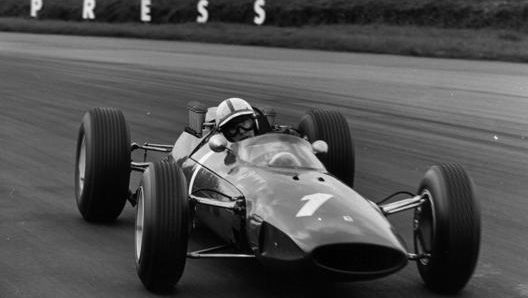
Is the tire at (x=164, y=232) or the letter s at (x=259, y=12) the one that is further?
the letter s at (x=259, y=12)

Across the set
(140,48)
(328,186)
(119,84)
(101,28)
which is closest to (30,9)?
(101,28)

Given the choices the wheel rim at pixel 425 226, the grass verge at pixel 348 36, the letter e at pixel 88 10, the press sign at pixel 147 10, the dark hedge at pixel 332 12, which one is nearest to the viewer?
the wheel rim at pixel 425 226

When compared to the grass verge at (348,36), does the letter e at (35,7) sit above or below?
below

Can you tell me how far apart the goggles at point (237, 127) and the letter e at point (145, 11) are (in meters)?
39.9

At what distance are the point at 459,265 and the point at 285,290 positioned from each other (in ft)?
3.41

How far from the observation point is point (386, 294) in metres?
6.04

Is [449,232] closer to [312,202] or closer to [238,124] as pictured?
[312,202]

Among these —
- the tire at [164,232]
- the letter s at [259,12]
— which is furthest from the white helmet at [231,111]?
the letter s at [259,12]

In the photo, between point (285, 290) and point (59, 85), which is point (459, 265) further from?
point (59, 85)

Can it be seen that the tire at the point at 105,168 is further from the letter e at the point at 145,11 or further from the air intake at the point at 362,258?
the letter e at the point at 145,11

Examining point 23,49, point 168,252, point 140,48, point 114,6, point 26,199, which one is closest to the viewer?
point 168,252

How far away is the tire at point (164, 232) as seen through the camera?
18.9ft

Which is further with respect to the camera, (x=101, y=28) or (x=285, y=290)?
(x=101, y=28)

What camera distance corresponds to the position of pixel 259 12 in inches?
1720
